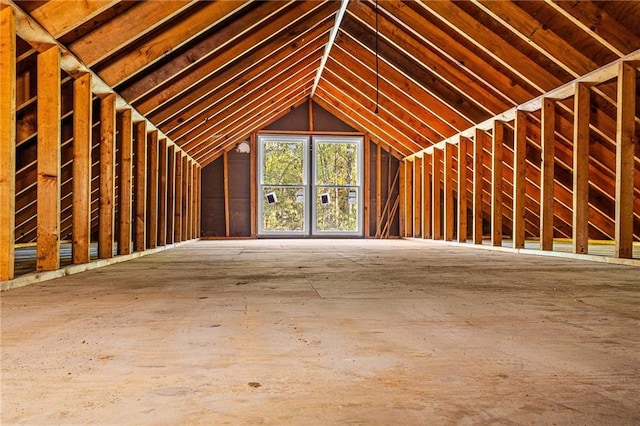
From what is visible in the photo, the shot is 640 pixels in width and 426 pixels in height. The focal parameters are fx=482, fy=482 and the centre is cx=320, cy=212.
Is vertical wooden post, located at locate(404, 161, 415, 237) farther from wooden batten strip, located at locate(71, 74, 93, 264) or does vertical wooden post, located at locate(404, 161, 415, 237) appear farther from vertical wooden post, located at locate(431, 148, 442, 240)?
wooden batten strip, located at locate(71, 74, 93, 264)

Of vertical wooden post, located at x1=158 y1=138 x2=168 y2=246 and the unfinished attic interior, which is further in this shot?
vertical wooden post, located at x1=158 y1=138 x2=168 y2=246

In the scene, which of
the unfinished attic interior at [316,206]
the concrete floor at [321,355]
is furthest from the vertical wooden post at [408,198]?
the concrete floor at [321,355]

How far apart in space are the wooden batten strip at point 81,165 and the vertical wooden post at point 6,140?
1132mm

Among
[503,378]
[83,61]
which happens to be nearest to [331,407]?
[503,378]

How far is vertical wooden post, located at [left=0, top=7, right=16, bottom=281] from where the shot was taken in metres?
2.76

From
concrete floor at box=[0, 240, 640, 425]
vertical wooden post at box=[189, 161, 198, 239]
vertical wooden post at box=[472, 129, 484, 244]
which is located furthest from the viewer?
vertical wooden post at box=[189, 161, 198, 239]

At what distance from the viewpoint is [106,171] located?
177 inches

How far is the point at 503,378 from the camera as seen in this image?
121cm

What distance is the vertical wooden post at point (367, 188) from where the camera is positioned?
1119 centimetres

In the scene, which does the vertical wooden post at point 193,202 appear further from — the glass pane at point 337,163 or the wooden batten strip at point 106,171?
the wooden batten strip at point 106,171

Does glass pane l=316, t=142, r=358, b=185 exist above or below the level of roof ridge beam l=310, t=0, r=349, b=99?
below

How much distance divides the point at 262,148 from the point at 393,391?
10.2 meters

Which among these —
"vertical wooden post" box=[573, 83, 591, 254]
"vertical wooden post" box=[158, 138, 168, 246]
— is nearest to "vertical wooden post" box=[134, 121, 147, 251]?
"vertical wooden post" box=[158, 138, 168, 246]

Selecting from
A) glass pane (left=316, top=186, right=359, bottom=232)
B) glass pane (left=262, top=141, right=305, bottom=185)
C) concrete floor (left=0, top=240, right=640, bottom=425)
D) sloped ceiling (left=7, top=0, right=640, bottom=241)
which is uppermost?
sloped ceiling (left=7, top=0, right=640, bottom=241)
